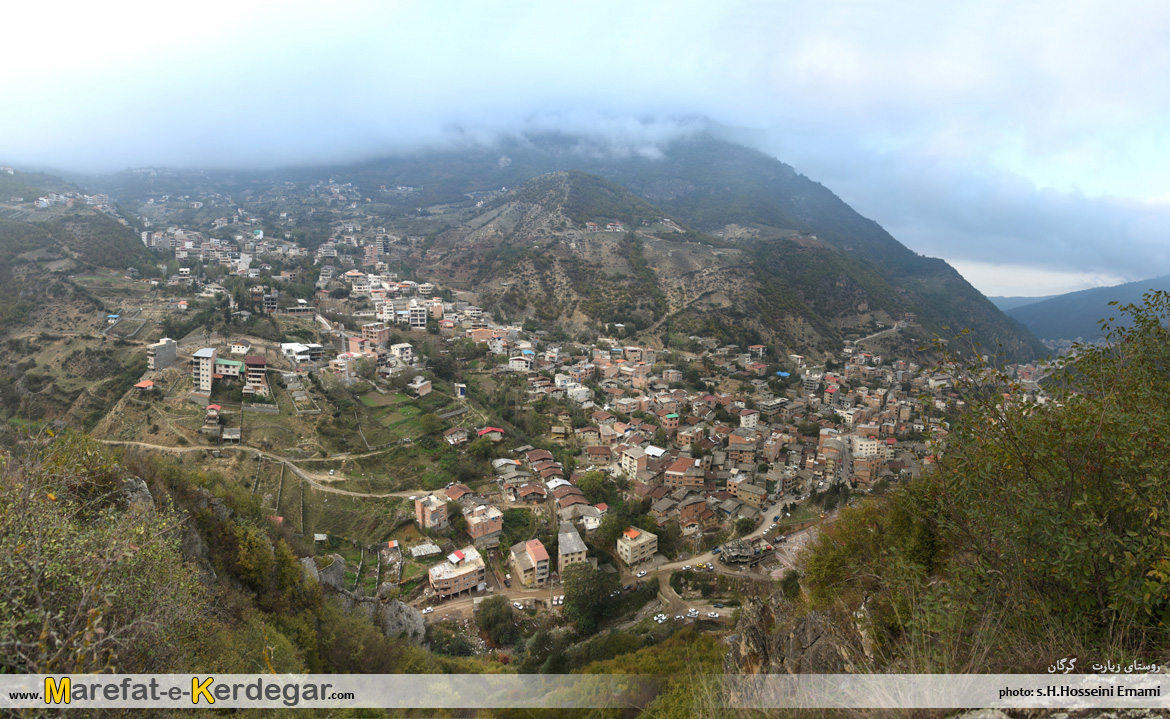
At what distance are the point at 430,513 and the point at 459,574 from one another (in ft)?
8.86

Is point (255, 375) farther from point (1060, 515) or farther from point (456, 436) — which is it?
point (1060, 515)

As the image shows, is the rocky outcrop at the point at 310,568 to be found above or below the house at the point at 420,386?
below

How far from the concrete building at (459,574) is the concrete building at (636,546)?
5.08 m

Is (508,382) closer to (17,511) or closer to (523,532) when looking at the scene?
(523,532)

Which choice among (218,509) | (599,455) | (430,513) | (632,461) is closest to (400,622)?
(430,513)

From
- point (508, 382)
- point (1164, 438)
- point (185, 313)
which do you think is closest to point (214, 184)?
point (185, 313)

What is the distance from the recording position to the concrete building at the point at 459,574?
15188 mm

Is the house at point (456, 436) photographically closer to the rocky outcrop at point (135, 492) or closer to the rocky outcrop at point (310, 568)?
→ the rocky outcrop at point (310, 568)

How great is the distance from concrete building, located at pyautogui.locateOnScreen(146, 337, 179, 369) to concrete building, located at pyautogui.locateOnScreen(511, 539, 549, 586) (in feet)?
59.0

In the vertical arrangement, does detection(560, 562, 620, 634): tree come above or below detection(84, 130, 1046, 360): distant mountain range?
below

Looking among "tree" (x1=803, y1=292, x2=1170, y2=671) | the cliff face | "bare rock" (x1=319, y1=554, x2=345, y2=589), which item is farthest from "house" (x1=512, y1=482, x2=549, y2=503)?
"tree" (x1=803, y1=292, x2=1170, y2=671)

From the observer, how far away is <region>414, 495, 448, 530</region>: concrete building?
17203 millimetres

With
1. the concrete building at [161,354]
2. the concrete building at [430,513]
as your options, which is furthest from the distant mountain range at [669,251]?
the concrete building at [161,354]

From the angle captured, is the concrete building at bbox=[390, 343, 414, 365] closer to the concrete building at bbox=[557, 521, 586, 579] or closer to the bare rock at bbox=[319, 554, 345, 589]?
the concrete building at bbox=[557, 521, 586, 579]
